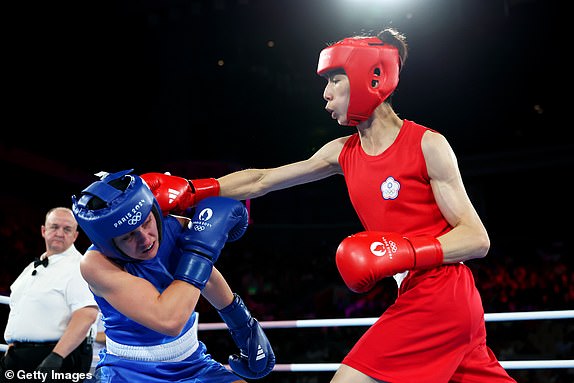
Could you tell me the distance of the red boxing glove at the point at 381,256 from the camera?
1749mm

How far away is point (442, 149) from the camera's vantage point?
195 cm

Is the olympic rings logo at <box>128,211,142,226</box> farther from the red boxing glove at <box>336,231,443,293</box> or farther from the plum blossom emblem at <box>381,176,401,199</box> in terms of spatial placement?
the plum blossom emblem at <box>381,176,401,199</box>

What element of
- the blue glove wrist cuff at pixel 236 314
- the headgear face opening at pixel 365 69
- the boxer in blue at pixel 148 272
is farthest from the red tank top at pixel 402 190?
the blue glove wrist cuff at pixel 236 314

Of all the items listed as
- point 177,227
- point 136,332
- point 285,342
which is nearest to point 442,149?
point 177,227

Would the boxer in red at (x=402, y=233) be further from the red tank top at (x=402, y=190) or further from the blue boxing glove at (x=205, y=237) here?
the blue boxing glove at (x=205, y=237)

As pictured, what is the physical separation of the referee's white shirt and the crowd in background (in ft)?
11.6

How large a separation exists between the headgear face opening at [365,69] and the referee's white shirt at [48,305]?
2135mm

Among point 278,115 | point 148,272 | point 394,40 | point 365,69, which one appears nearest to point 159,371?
point 148,272

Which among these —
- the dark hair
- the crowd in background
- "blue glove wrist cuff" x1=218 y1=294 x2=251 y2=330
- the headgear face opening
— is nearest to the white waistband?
"blue glove wrist cuff" x1=218 y1=294 x2=251 y2=330

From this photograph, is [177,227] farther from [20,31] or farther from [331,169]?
[20,31]

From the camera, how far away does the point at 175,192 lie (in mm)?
2150

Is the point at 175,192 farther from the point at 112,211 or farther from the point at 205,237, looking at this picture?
the point at 112,211

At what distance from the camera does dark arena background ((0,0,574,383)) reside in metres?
8.95

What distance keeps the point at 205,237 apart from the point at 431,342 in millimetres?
749
